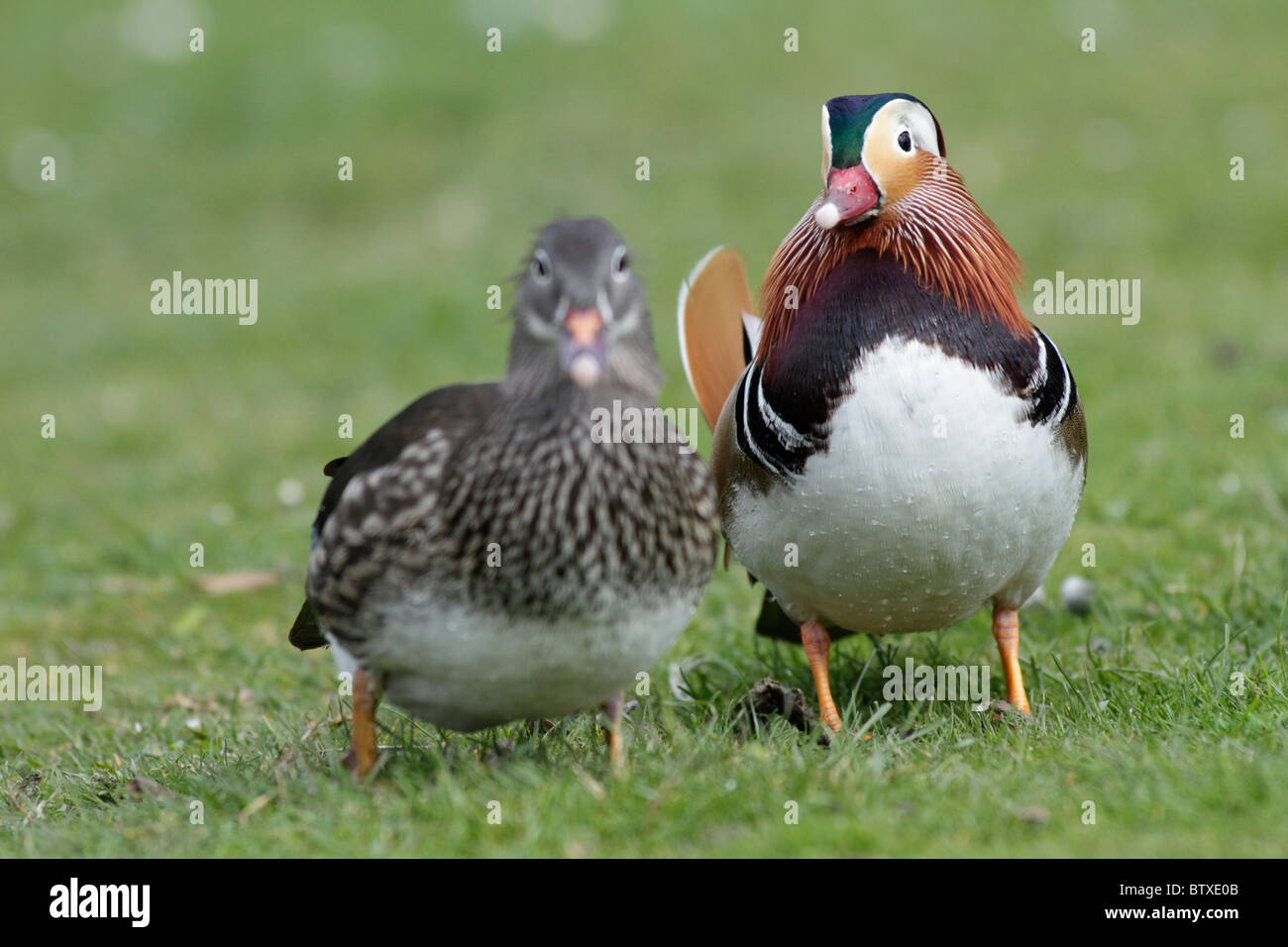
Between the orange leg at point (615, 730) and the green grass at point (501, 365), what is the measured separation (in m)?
0.05

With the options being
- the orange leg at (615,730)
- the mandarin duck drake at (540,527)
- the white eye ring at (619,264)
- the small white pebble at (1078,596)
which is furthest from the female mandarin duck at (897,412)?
the small white pebble at (1078,596)

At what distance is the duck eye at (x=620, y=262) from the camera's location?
2.89 m

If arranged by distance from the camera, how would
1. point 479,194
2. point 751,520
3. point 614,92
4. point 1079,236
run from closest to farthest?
1. point 751,520
2. point 1079,236
3. point 479,194
4. point 614,92

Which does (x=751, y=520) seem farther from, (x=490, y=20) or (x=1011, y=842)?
(x=490, y=20)

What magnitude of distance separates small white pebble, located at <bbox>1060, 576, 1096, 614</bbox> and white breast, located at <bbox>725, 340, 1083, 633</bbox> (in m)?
1.03

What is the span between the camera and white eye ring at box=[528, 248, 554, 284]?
114 inches

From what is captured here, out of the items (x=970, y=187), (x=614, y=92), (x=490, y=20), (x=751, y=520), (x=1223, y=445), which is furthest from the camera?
(x=490, y=20)

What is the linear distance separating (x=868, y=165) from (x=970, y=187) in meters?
6.40

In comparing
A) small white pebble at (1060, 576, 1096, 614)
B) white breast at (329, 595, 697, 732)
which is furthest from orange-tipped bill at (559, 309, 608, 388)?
small white pebble at (1060, 576, 1096, 614)

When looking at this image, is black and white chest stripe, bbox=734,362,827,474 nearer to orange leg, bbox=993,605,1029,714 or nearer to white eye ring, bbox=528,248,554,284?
orange leg, bbox=993,605,1029,714

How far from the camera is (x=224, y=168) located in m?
12.1

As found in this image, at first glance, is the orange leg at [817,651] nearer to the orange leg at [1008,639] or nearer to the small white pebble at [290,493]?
the orange leg at [1008,639]

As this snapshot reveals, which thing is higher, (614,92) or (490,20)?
(490,20)

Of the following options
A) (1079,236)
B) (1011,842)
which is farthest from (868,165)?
(1079,236)
